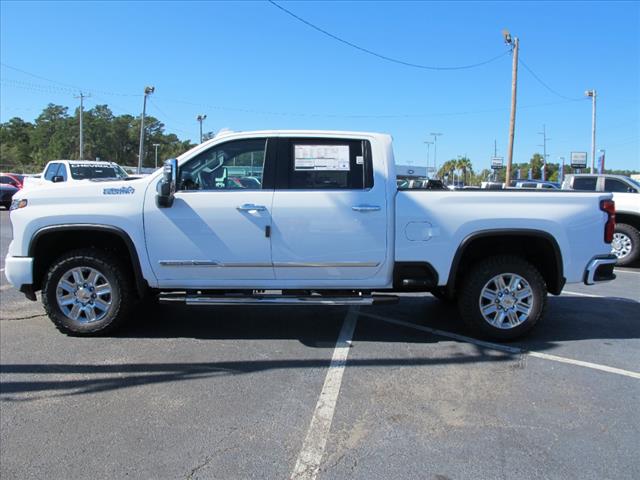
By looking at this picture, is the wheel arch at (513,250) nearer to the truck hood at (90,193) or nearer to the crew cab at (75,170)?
the truck hood at (90,193)

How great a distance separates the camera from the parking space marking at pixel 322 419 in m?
3.00

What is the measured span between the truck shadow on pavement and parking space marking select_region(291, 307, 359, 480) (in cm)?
11

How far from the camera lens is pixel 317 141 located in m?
5.23

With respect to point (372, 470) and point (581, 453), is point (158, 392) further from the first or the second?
point (581, 453)

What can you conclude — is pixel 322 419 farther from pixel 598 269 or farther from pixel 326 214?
pixel 598 269

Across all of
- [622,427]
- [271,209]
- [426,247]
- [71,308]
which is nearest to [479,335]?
[426,247]

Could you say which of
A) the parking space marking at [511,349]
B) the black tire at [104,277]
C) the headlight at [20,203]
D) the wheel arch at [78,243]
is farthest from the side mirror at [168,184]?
the parking space marking at [511,349]

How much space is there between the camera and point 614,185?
12016 mm

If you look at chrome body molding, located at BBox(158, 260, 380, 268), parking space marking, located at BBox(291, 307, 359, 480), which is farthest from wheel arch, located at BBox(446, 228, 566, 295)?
parking space marking, located at BBox(291, 307, 359, 480)

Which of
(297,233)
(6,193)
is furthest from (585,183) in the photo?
(6,193)

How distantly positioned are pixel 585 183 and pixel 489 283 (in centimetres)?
901

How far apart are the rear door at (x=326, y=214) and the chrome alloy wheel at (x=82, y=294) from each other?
1764 millimetres

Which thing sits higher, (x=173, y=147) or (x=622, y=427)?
(x=173, y=147)

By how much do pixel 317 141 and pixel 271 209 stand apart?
2.74 feet
